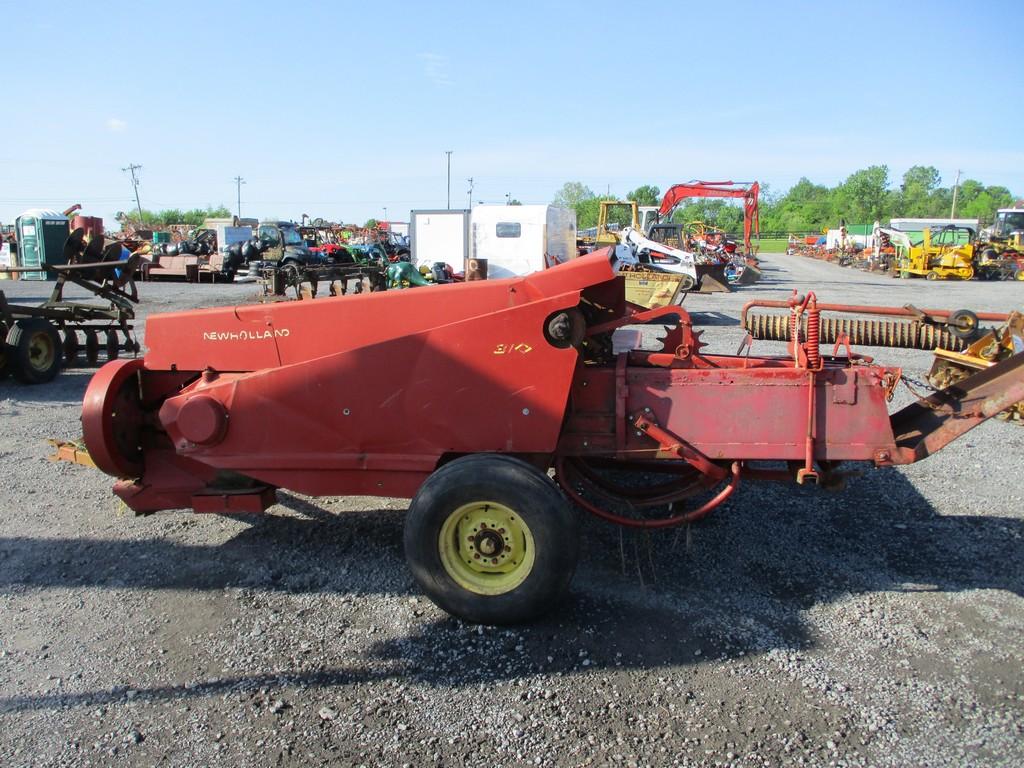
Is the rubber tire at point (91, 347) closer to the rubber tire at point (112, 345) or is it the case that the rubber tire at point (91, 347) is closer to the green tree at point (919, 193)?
the rubber tire at point (112, 345)

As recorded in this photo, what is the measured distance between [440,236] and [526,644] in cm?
2093

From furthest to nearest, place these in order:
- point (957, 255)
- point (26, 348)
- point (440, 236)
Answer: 1. point (957, 255)
2. point (440, 236)
3. point (26, 348)

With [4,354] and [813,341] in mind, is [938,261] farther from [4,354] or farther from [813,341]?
[4,354]

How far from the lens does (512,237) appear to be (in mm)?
21266

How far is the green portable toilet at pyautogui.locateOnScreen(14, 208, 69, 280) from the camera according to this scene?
20984 millimetres

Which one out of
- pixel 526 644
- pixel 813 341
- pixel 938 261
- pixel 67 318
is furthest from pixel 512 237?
→ pixel 938 261

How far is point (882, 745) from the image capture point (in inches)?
116

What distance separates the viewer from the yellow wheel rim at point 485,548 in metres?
3.75

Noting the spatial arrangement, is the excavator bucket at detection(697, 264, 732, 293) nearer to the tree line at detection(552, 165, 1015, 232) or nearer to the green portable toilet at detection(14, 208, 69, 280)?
the green portable toilet at detection(14, 208, 69, 280)

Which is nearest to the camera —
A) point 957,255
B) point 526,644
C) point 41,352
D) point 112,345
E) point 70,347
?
point 526,644

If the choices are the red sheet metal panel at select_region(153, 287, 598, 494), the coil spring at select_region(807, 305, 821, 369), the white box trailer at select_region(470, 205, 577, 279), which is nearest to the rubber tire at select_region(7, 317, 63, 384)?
the red sheet metal panel at select_region(153, 287, 598, 494)

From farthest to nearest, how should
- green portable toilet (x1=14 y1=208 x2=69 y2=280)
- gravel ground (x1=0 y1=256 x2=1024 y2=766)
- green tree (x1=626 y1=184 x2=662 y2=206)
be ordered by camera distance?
green tree (x1=626 y1=184 x2=662 y2=206) < green portable toilet (x1=14 y1=208 x2=69 y2=280) < gravel ground (x1=0 y1=256 x2=1024 y2=766)

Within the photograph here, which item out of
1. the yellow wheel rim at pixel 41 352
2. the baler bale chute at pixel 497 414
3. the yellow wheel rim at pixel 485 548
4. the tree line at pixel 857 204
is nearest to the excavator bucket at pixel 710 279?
the yellow wheel rim at pixel 41 352

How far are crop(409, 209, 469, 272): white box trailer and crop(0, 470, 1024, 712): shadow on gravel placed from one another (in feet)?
60.8
